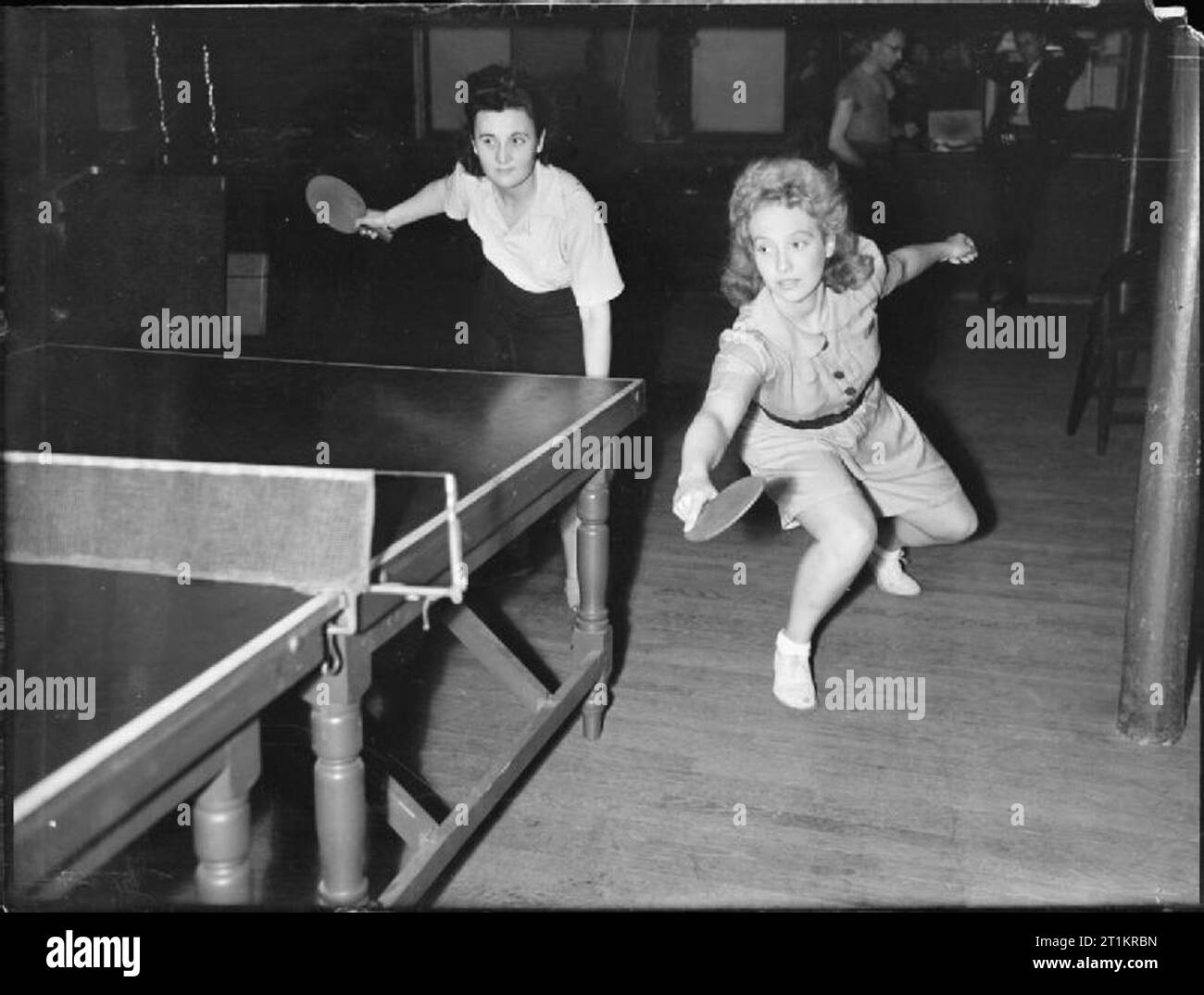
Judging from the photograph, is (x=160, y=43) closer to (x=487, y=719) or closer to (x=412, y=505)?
(x=487, y=719)

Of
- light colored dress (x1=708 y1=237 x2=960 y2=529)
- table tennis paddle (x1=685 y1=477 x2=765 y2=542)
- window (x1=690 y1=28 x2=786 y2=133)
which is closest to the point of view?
table tennis paddle (x1=685 y1=477 x2=765 y2=542)

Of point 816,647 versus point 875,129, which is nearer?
point 816,647

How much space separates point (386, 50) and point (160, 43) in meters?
1.61

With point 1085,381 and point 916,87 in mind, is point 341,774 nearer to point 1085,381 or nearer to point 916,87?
point 1085,381

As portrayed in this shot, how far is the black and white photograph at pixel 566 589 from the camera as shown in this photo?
161cm

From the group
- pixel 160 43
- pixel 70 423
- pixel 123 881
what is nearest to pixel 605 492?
pixel 70 423

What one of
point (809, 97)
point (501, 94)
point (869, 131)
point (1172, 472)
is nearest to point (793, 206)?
point (501, 94)

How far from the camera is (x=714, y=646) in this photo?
3416mm

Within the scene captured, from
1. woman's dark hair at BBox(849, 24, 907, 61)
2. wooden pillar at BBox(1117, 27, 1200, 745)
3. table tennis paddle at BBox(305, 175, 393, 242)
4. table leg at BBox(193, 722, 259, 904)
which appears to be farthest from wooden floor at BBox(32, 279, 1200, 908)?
woman's dark hair at BBox(849, 24, 907, 61)

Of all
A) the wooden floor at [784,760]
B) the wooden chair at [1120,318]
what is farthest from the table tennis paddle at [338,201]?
the wooden chair at [1120,318]

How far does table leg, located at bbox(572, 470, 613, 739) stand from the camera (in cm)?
280

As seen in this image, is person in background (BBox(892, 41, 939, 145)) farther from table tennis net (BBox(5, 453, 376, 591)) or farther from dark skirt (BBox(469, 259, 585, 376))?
table tennis net (BBox(5, 453, 376, 591))

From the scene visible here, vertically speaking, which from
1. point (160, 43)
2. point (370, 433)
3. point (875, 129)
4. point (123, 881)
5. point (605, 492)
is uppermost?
point (160, 43)

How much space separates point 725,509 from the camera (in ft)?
6.72
